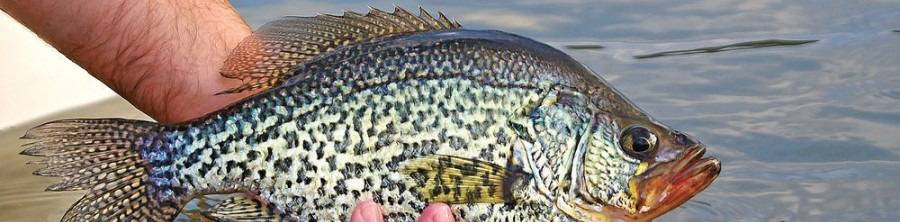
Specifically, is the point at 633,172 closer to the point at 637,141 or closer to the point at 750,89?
the point at 637,141

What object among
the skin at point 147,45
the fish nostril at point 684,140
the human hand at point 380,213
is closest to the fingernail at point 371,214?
the human hand at point 380,213

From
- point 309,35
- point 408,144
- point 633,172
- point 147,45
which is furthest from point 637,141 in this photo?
point 147,45

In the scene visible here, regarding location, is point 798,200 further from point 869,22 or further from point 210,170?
point 210,170

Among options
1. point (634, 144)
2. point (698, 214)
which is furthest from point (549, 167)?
point (698, 214)

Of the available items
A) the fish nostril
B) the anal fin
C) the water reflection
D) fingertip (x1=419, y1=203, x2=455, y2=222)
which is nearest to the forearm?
the anal fin

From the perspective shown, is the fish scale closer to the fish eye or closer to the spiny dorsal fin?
the spiny dorsal fin

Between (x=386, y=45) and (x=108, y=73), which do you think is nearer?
(x=386, y=45)

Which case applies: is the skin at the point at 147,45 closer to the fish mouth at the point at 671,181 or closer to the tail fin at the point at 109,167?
the tail fin at the point at 109,167
